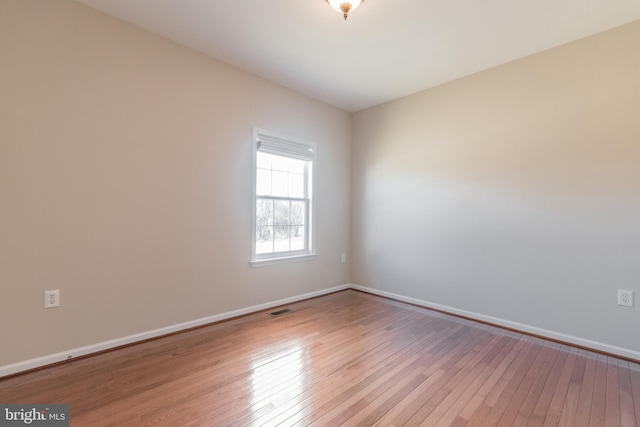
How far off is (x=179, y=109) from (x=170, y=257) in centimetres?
139

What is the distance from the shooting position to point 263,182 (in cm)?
346

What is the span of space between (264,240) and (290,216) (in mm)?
498

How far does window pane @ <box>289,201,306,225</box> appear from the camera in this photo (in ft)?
12.5

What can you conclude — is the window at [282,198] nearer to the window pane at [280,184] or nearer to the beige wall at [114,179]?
the window pane at [280,184]

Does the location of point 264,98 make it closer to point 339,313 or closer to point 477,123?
point 477,123

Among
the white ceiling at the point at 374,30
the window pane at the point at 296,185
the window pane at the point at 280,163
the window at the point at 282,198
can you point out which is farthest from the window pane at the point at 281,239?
the white ceiling at the point at 374,30

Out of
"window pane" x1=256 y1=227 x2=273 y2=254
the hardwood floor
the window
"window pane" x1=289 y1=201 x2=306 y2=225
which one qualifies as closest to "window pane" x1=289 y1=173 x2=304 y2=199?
the window

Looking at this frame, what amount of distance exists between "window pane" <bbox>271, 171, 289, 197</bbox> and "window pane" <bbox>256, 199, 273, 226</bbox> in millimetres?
152

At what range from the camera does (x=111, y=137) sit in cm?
236

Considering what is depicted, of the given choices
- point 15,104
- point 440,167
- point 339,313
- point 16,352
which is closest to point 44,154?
point 15,104

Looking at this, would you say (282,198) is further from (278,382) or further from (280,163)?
(278,382)

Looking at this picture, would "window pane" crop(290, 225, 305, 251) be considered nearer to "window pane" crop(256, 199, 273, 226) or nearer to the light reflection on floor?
"window pane" crop(256, 199, 273, 226)

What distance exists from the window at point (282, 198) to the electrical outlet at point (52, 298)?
64.9 inches

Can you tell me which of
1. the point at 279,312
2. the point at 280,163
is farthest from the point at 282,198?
the point at 279,312
